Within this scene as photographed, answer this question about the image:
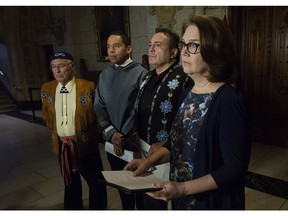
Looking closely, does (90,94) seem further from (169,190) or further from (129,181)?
(169,190)

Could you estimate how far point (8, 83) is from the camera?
32.8ft

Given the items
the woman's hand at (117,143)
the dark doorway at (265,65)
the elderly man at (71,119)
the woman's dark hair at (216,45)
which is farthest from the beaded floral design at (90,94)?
the dark doorway at (265,65)

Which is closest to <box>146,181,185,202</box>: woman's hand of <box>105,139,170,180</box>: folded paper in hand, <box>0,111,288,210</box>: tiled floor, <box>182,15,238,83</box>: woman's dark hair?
<box>182,15,238,83</box>: woman's dark hair

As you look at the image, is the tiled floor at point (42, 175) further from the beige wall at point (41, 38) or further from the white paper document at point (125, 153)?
the beige wall at point (41, 38)

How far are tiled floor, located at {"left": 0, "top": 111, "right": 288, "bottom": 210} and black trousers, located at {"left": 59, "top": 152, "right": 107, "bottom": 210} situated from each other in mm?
377

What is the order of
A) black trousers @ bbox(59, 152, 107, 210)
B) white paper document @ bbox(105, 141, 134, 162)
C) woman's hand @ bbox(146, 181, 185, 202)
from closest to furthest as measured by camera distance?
1. woman's hand @ bbox(146, 181, 185, 202)
2. white paper document @ bbox(105, 141, 134, 162)
3. black trousers @ bbox(59, 152, 107, 210)

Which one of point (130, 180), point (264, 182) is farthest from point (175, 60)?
point (264, 182)

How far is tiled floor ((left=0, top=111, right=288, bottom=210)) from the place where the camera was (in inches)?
103

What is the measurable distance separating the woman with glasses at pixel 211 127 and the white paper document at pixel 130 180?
0.06m

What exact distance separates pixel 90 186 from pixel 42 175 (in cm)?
160

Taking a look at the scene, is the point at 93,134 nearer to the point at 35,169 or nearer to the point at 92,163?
Answer: the point at 92,163

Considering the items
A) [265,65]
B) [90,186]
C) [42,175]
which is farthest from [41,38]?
[90,186]

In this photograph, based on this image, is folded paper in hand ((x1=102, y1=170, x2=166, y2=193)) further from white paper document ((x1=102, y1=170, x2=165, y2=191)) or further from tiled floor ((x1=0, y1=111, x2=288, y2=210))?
tiled floor ((x1=0, y1=111, x2=288, y2=210))

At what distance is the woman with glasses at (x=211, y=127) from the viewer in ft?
3.01
